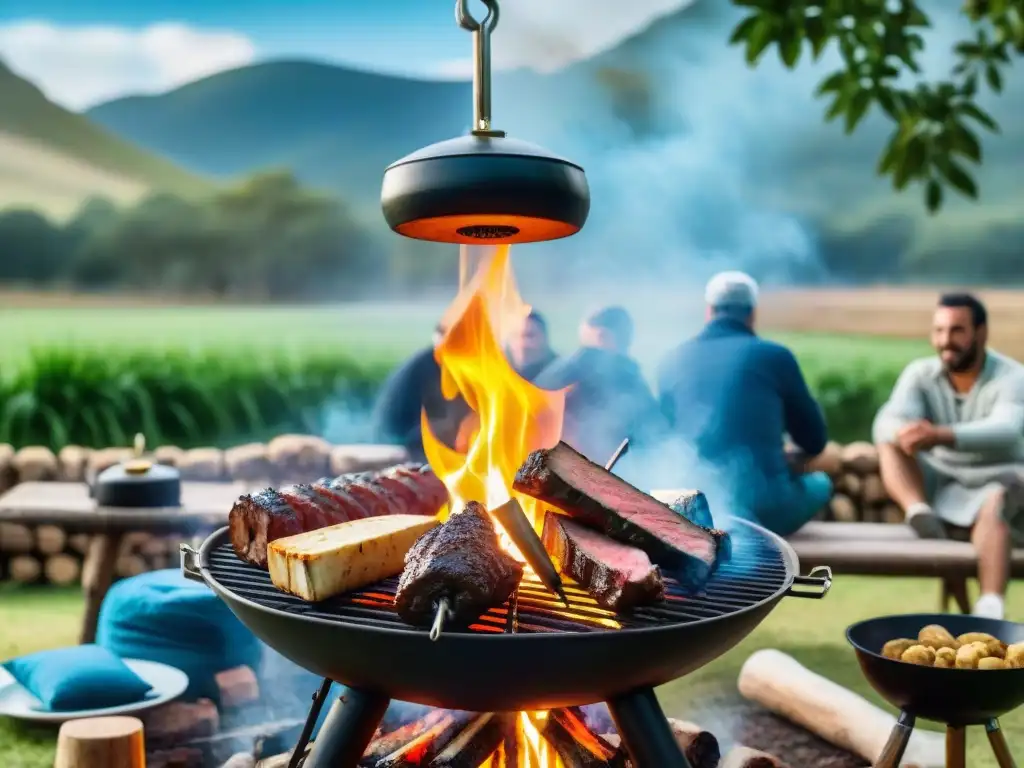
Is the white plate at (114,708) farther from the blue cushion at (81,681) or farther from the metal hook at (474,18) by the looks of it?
the metal hook at (474,18)

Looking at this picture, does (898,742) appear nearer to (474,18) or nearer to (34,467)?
(474,18)

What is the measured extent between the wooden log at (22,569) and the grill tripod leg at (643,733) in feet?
18.2

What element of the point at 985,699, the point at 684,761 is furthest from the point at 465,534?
the point at 985,699

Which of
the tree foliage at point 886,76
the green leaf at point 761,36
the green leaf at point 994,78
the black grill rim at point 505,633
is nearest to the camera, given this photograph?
the black grill rim at point 505,633

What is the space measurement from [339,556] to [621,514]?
671mm

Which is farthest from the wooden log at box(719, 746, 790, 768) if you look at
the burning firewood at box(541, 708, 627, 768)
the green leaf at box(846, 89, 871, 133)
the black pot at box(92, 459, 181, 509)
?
the green leaf at box(846, 89, 871, 133)

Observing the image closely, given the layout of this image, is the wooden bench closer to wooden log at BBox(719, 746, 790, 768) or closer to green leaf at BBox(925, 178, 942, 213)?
wooden log at BBox(719, 746, 790, 768)

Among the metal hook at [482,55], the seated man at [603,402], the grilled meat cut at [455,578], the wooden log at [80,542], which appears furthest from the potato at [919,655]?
the wooden log at [80,542]

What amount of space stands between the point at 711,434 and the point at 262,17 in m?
12.1

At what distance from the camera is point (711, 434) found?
4.59 meters

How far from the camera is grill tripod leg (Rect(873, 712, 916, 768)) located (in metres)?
2.77

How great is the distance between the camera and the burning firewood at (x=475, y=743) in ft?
7.86

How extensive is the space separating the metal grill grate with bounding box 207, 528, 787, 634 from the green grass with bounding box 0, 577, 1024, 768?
6.16 feet

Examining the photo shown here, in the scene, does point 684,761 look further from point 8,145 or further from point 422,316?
point 8,145
